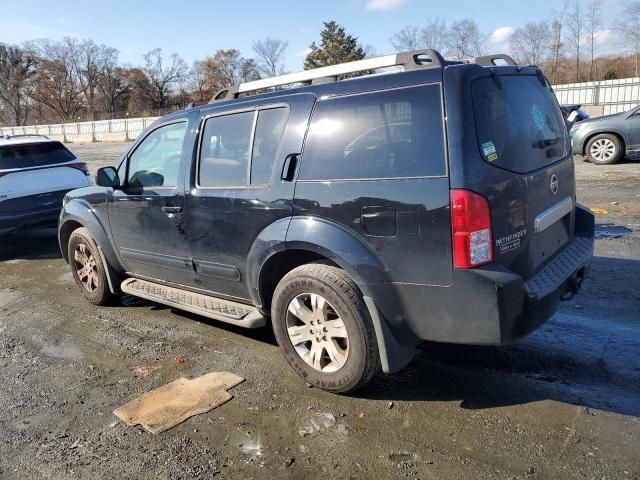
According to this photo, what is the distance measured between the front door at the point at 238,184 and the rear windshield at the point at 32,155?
16.5 feet

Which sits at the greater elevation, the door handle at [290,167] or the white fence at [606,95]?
the white fence at [606,95]

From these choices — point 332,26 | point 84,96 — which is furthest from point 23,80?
point 332,26

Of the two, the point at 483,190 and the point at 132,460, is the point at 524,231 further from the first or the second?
the point at 132,460

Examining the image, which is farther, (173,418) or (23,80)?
(23,80)

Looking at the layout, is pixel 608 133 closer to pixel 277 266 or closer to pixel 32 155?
pixel 277 266

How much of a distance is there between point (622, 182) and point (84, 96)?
90.1 meters

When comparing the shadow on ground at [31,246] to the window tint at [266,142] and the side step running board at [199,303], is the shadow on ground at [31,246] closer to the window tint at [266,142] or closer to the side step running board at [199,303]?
the side step running board at [199,303]

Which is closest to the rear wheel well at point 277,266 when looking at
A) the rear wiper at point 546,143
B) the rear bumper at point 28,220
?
the rear wiper at point 546,143

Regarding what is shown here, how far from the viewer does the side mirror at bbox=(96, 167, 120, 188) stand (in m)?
4.83

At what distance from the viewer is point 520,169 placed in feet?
10.2

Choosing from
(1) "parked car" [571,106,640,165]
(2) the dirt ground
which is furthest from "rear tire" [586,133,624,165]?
(2) the dirt ground

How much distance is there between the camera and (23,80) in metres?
79.3

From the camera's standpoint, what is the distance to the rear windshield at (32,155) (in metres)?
7.88

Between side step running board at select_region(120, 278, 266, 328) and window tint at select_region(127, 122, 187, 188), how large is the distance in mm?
915
